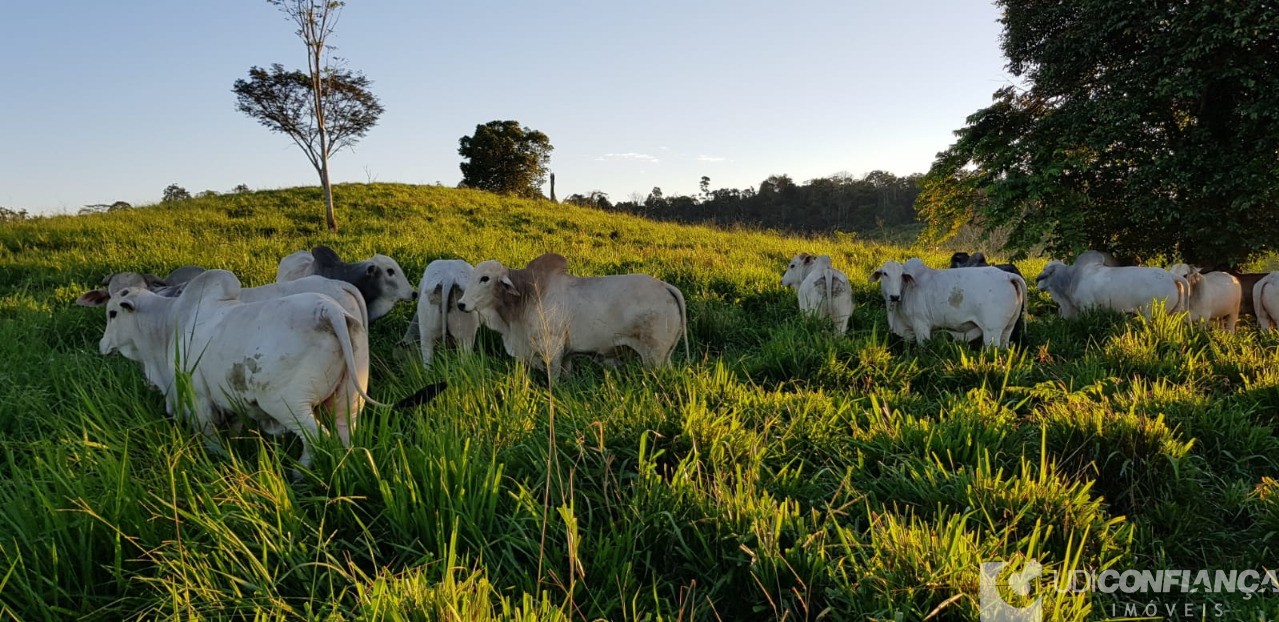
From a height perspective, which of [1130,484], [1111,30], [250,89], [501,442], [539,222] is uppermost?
[250,89]

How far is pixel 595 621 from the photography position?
193 cm

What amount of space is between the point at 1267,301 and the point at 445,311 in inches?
360

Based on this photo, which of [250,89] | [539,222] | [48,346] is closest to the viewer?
[48,346]

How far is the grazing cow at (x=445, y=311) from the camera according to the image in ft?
18.4

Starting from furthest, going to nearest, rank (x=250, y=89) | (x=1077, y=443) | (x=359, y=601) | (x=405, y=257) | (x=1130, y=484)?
(x=250, y=89) < (x=405, y=257) < (x=1077, y=443) < (x=1130, y=484) < (x=359, y=601)

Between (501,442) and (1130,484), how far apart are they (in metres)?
3.12

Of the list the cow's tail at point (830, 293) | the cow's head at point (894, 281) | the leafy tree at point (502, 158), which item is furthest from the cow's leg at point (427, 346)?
the leafy tree at point (502, 158)

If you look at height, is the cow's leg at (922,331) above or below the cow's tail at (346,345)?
below

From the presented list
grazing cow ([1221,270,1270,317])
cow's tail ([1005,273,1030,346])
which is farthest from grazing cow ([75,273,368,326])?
grazing cow ([1221,270,1270,317])

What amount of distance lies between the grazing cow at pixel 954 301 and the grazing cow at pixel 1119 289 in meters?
1.76

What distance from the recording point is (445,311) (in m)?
5.54

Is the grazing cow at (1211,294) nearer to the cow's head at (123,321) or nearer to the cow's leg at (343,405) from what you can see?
the cow's leg at (343,405)

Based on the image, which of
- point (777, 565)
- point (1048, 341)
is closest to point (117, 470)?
point (777, 565)

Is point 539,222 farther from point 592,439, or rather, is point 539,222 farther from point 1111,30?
point 592,439
